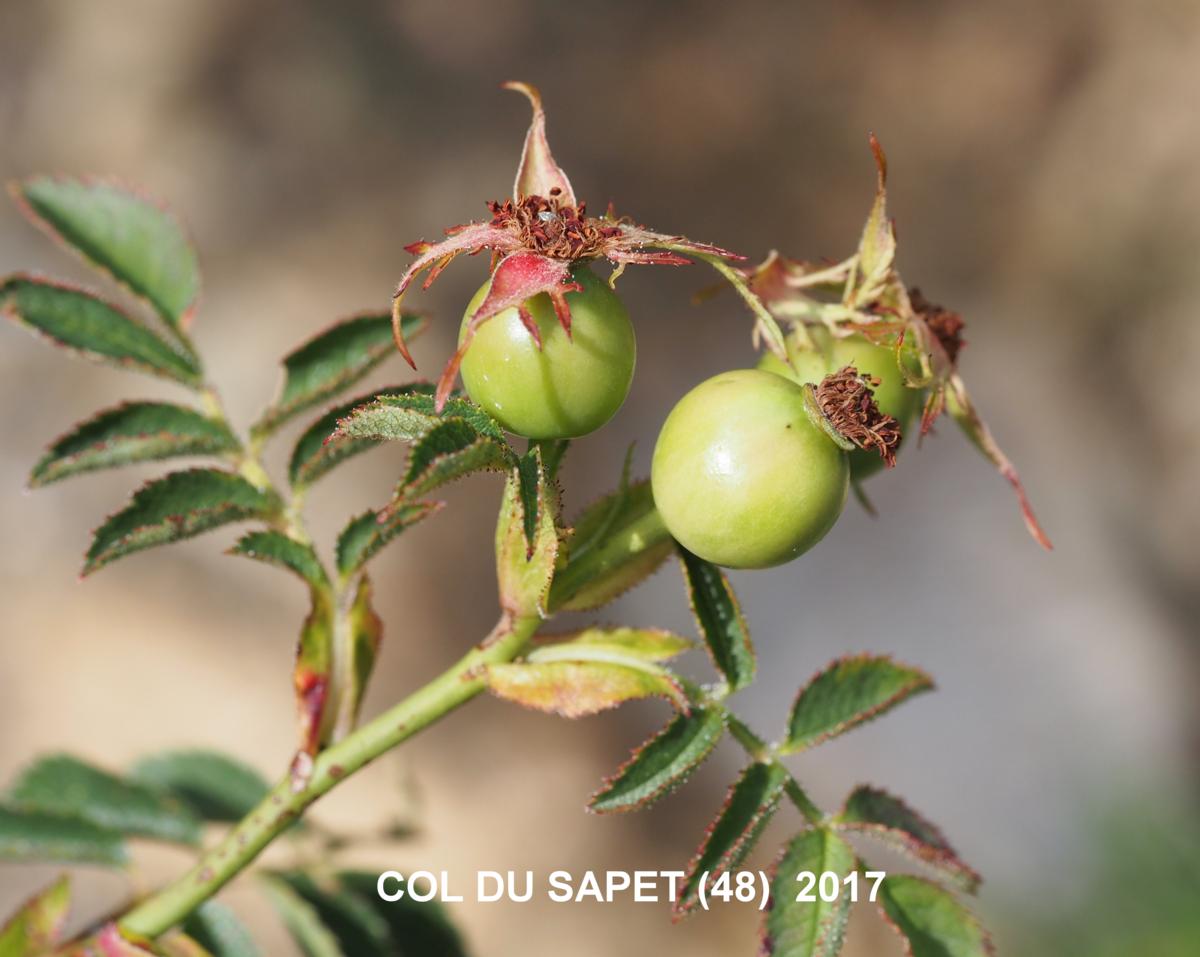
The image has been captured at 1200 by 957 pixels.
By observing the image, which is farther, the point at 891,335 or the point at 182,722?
the point at 182,722

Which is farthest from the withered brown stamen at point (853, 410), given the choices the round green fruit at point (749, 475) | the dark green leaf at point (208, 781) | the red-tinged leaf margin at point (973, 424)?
the dark green leaf at point (208, 781)

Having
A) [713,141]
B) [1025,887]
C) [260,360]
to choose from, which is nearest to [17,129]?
[260,360]

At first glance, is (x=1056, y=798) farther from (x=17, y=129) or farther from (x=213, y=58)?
(x=17, y=129)

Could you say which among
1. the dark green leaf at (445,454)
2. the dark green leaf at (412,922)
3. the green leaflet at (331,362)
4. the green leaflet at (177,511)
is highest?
the green leaflet at (331,362)

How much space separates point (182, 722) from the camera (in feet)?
12.1

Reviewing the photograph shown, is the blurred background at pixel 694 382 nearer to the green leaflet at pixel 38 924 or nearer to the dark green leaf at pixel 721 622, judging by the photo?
the green leaflet at pixel 38 924

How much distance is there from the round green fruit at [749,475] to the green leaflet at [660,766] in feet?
0.75

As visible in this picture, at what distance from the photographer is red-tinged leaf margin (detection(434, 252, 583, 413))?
3.52 feet

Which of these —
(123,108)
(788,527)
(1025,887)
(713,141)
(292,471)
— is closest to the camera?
(788,527)

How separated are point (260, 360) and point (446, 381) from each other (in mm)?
3248

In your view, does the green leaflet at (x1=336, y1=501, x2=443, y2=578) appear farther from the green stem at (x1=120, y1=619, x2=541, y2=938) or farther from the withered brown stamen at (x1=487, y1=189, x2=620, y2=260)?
the withered brown stamen at (x1=487, y1=189, x2=620, y2=260)

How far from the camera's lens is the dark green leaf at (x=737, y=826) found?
1.27 meters

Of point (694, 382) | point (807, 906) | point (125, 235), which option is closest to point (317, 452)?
point (125, 235)

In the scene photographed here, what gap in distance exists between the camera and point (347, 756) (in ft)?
4.28
